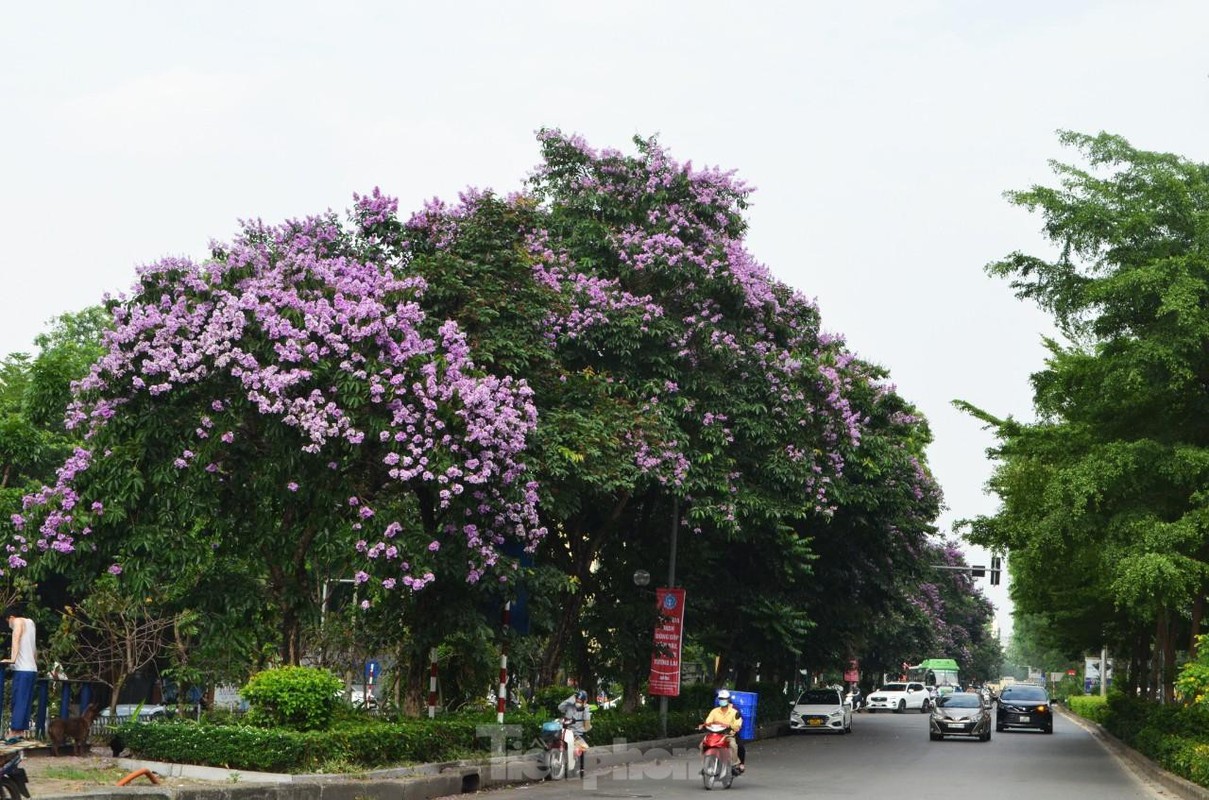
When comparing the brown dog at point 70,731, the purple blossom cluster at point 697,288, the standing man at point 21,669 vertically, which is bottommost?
the brown dog at point 70,731

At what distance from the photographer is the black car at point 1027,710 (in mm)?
46688

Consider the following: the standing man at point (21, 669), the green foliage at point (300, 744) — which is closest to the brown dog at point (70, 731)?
the green foliage at point (300, 744)

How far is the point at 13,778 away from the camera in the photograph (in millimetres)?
10977

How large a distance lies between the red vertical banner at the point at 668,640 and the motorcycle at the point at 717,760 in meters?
10.6

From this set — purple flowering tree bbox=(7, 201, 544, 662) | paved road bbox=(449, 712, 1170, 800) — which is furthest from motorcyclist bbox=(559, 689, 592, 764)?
purple flowering tree bbox=(7, 201, 544, 662)

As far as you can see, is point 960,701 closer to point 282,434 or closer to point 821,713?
point 821,713

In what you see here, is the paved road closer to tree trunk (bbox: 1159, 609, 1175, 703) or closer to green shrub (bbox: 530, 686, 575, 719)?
tree trunk (bbox: 1159, 609, 1175, 703)

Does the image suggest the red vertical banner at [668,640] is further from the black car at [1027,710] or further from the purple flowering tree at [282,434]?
the black car at [1027,710]

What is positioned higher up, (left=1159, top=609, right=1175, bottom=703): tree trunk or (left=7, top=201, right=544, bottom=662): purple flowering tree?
(left=7, top=201, right=544, bottom=662): purple flowering tree

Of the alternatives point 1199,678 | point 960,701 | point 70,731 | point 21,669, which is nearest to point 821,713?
point 960,701

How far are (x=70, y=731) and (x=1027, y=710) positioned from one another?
118 ft

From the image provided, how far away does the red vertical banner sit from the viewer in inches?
1246

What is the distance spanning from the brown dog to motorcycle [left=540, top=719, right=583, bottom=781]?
A: 6951 millimetres

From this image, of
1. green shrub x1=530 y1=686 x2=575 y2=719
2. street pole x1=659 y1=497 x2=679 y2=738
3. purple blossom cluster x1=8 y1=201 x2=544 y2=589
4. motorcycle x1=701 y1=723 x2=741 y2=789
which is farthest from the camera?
street pole x1=659 y1=497 x2=679 y2=738
